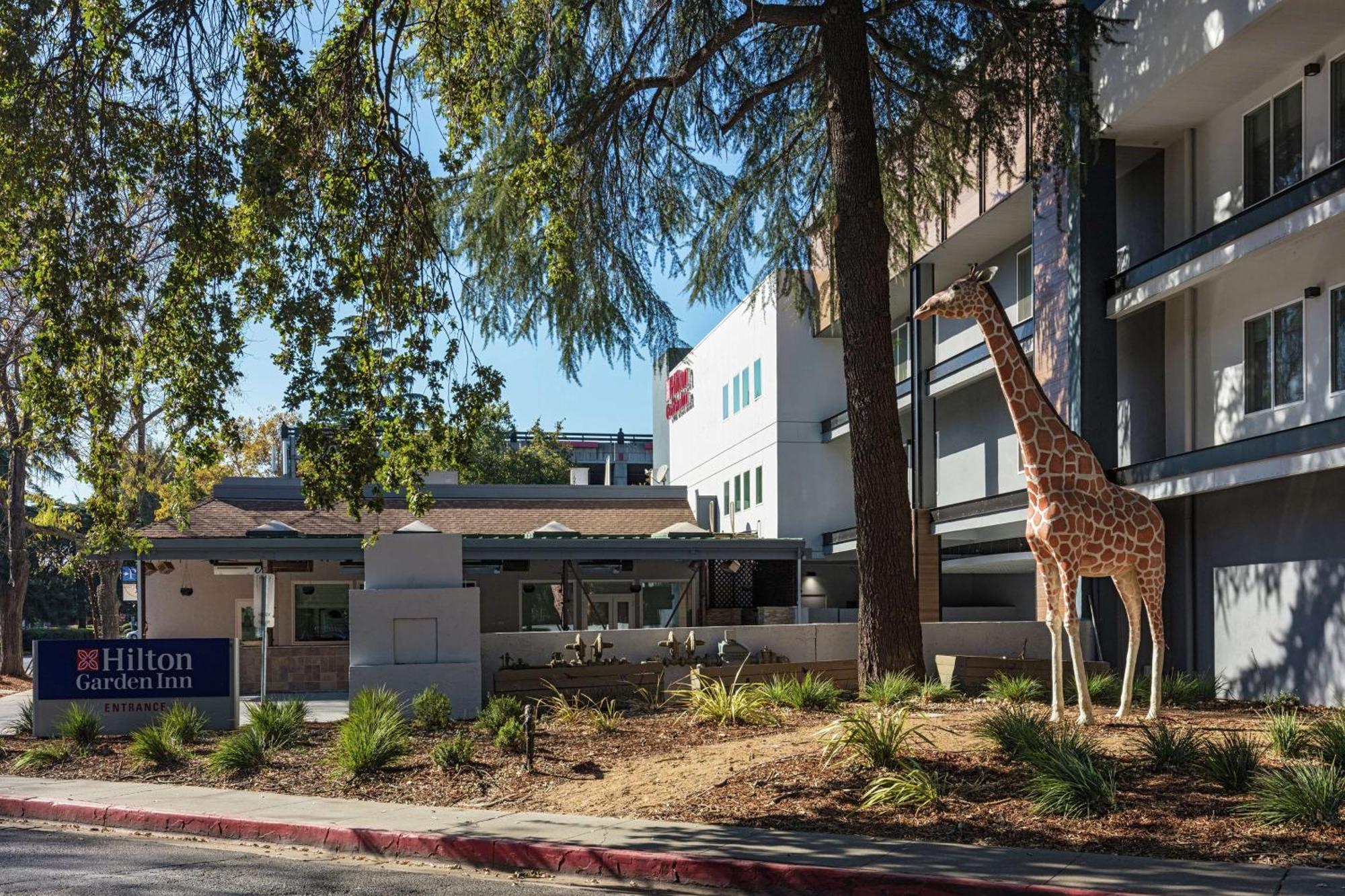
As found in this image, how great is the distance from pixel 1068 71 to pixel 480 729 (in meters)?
11.1

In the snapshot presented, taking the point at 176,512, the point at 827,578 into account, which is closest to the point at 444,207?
the point at 176,512

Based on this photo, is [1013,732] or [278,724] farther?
[278,724]

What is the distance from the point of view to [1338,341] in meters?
17.6

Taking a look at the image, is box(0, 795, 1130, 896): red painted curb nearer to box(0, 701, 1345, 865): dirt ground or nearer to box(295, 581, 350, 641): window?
box(0, 701, 1345, 865): dirt ground

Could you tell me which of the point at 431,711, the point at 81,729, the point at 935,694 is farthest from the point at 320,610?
the point at 935,694

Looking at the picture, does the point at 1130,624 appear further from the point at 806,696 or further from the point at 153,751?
the point at 153,751

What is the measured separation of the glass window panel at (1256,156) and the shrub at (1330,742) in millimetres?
11026

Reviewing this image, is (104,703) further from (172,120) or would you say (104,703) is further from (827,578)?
(827,578)

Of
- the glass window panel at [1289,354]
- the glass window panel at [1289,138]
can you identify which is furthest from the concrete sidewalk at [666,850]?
the glass window panel at [1289,138]

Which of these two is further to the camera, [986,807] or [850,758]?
[850,758]

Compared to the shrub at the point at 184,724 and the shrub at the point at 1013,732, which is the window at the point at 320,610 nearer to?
the shrub at the point at 184,724

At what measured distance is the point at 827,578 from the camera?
38.8 meters

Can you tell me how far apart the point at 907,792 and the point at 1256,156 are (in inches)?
533

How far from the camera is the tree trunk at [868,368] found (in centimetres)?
1578
